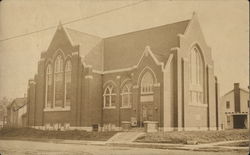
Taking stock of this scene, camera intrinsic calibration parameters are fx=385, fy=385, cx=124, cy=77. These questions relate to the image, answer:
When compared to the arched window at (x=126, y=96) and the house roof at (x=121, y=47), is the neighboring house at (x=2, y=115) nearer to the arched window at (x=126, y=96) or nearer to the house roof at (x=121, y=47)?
the house roof at (x=121, y=47)

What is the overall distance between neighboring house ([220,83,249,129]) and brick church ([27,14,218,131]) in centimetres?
→ 324

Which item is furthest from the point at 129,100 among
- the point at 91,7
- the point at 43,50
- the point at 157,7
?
the point at 157,7

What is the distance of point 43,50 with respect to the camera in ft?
62.8

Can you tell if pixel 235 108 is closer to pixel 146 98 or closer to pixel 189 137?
pixel 189 137

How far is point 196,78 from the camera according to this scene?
20078mm

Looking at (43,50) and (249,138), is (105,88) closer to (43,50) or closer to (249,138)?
(43,50)

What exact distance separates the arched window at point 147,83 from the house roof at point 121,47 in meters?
1.09

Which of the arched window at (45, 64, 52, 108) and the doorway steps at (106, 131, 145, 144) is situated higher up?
the arched window at (45, 64, 52, 108)

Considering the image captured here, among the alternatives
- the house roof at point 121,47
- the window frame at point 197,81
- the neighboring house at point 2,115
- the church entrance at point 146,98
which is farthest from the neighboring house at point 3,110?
the window frame at point 197,81

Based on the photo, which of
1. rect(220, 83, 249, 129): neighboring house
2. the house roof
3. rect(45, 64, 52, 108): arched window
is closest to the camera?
rect(220, 83, 249, 129): neighboring house

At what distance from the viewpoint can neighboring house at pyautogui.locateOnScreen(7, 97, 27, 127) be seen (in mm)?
19395

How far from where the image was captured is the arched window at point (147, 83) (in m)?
22.3

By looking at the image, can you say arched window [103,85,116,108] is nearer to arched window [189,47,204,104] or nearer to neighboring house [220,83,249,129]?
arched window [189,47,204,104]

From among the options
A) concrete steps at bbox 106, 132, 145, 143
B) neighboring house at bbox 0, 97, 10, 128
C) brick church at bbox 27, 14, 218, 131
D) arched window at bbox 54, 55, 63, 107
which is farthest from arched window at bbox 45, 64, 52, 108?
concrete steps at bbox 106, 132, 145, 143
